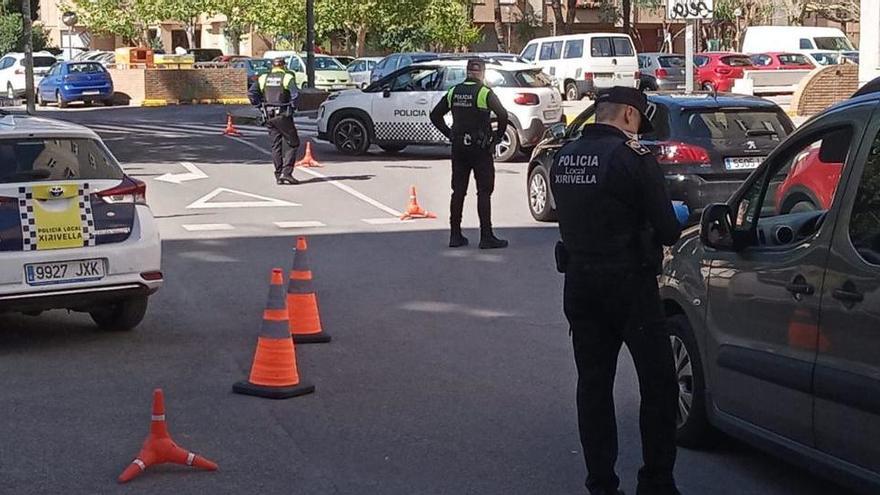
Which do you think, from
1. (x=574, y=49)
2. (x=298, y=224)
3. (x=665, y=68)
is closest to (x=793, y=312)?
(x=298, y=224)

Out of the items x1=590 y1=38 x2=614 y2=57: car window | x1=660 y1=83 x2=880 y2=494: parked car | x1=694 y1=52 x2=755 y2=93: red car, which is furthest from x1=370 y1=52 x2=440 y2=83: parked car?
x1=660 y1=83 x2=880 y2=494: parked car

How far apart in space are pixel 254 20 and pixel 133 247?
54.1 m

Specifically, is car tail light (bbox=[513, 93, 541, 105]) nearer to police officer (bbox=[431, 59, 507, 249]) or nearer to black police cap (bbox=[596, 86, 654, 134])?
police officer (bbox=[431, 59, 507, 249])

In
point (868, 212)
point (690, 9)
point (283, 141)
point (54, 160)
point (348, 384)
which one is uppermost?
point (690, 9)

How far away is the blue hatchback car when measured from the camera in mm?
43812

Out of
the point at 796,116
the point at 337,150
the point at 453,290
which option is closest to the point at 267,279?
the point at 453,290

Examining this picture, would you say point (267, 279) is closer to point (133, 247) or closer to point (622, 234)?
point (133, 247)

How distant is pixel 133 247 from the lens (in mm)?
9711

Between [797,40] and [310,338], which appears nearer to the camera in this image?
[310,338]

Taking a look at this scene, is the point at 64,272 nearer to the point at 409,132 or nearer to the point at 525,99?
the point at 525,99

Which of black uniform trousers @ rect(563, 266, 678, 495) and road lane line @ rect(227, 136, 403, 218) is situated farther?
road lane line @ rect(227, 136, 403, 218)

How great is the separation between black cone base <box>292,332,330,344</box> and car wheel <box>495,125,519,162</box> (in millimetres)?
14206

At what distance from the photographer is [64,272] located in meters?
9.42

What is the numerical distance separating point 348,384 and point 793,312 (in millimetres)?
3506
